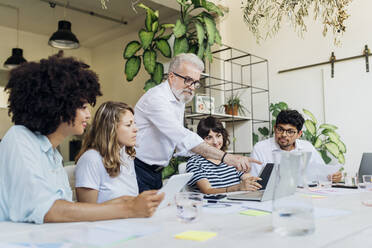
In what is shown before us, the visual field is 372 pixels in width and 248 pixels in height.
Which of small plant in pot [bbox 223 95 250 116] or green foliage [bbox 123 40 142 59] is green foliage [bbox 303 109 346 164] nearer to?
small plant in pot [bbox 223 95 250 116]

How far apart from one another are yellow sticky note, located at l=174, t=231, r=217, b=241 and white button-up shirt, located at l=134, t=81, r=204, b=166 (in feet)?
3.45

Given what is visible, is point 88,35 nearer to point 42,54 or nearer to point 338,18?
point 42,54

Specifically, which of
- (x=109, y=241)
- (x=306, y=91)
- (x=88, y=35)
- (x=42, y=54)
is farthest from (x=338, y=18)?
(x=42, y=54)

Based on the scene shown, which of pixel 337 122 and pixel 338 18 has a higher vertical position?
pixel 338 18

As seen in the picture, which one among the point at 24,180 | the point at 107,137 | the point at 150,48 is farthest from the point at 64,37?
the point at 24,180

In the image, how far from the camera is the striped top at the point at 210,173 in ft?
7.28

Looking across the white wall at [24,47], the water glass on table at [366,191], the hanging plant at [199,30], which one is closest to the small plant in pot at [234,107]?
the hanging plant at [199,30]

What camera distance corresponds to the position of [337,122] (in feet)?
12.7

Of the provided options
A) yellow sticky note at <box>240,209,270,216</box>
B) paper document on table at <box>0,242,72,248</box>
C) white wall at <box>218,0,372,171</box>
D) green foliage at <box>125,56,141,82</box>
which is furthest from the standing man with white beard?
white wall at <box>218,0,372,171</box>

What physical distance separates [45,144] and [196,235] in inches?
24.0

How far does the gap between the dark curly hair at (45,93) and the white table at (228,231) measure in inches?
13.0

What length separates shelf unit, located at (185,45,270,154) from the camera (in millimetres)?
4457

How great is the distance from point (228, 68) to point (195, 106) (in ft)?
3.95

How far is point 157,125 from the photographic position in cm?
202
